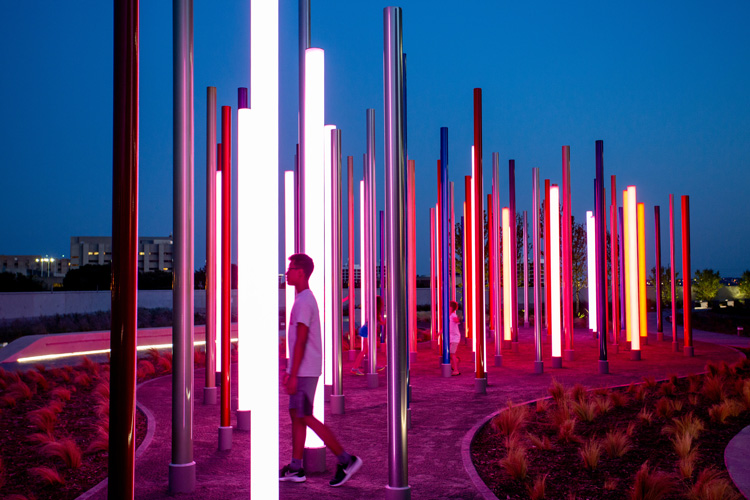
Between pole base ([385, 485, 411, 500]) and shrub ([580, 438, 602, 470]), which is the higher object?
pole base ([385, 485, 411, 500])

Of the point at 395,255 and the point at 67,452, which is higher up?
the point at 395,255

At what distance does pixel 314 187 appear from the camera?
661cm

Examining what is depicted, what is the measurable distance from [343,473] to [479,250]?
614 cm

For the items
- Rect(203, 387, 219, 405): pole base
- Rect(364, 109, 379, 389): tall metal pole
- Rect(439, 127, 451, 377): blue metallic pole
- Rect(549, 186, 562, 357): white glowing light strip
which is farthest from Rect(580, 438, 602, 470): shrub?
Rect(549, 186, 562, 357): white glowing light strip

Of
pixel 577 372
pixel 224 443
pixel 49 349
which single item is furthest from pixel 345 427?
pixel 49 349

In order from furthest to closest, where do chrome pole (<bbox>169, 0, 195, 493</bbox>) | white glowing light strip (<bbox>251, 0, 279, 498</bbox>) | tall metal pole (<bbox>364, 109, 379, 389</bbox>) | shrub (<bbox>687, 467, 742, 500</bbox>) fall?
1. tall metal pole (<bbox>364, 109, 379, 389</bbox>)
2. chrome pole (<bbox>169, 0, 195, 493</bbox>)
3. shrub (<bbox>687, 467, 742, 500</bbox>)
4. white glowing light strip (<bbox>251, 0, 279, 498</bbox>)

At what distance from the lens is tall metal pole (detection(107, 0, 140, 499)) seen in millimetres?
3344

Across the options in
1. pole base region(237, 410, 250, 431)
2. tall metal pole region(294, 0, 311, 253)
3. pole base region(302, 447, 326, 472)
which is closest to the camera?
pole base region(302, 447, 326, 472)

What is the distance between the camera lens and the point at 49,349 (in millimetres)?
19125

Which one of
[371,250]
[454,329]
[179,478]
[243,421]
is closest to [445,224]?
[371,250]

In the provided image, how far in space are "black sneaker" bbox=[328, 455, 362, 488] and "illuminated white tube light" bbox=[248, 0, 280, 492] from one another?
5.46ft

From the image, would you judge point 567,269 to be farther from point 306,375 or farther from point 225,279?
point 306,375

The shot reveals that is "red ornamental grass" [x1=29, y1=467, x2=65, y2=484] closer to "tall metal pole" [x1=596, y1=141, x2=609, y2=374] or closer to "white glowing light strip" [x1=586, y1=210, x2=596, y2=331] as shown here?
"tall metal pole" [x1=596, y1=141, x2=609, y2=374]

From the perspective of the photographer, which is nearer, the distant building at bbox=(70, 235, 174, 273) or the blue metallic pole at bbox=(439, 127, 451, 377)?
the blue metallic pole at bbox=(439, 127, 451, 377)
